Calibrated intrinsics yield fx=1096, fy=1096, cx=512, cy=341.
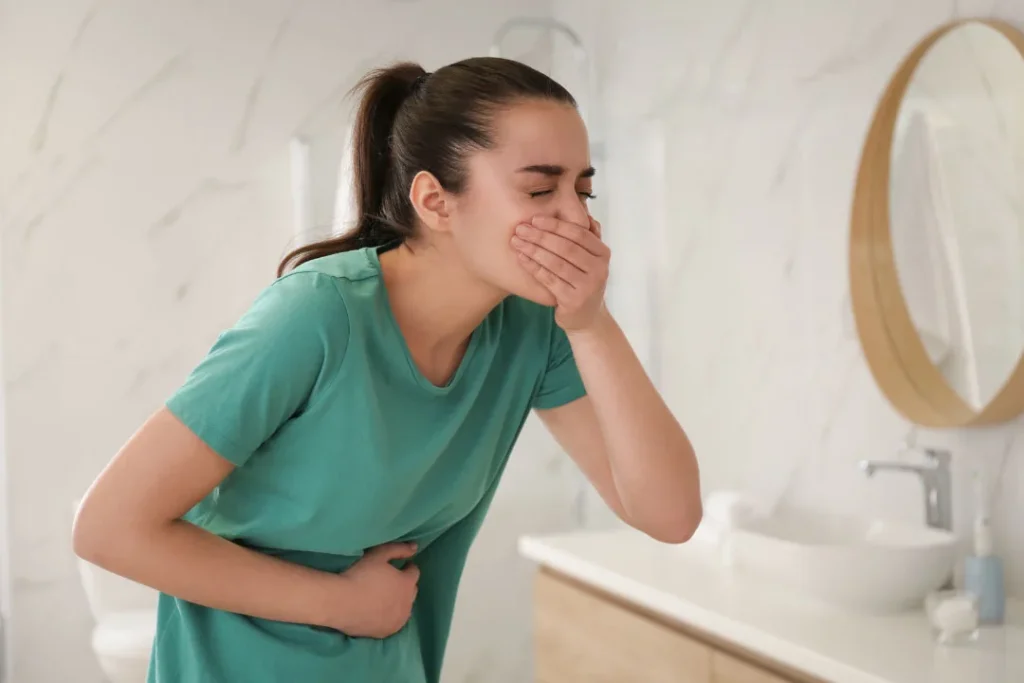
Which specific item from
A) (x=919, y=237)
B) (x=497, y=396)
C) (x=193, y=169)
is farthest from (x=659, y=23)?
(x=497, y=396)

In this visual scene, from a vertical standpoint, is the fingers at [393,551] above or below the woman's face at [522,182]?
below

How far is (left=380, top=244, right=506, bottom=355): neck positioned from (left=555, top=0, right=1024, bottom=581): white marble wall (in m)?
1.10

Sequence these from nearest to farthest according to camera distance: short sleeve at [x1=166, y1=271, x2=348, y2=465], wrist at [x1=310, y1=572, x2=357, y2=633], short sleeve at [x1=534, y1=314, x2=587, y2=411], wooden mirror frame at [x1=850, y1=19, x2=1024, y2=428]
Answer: short sleeve at [x1=166, y1=271, x2=348, y2=465] → wrist at [x1=310, y1=572, x2=357, y2=633] → short sleeve at [x1=534, y1=314, x2=587, y2=411] → wooden mirror frame at [x1=850, y1=19, x2=1024, y2=428]

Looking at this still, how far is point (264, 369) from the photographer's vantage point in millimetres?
1027

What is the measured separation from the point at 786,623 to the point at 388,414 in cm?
87

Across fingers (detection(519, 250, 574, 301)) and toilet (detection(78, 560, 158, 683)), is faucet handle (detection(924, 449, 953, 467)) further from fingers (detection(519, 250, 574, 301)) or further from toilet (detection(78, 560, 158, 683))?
toilet (detection(78, 560, 158, 683))

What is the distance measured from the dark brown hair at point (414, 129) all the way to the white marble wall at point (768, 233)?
107 cm

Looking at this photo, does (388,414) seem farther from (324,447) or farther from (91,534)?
(91,534)

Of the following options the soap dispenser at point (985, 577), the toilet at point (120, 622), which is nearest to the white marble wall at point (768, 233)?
the soap dispenser at point (985, 577)

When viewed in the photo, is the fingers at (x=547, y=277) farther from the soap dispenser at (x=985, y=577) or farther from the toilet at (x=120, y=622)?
the toilet at (x=120, y=622)

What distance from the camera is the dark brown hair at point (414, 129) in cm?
119

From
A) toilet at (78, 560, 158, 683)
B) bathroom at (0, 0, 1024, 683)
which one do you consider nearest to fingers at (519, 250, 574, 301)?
bathroom at (0, 0, 1024, 683)

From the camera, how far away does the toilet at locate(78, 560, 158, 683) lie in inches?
103

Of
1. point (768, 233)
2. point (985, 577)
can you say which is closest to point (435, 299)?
point (985, 577)
